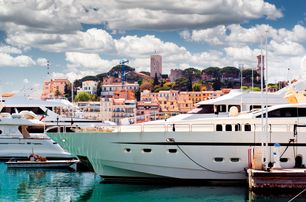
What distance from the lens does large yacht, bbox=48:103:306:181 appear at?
67.2ft

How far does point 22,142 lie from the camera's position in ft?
111

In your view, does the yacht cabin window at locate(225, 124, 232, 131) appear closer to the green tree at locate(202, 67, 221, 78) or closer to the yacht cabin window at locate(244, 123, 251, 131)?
the yacht cabin window at locate(244, 123, 251, 131)

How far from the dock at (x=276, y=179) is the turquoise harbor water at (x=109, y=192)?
0.38 m

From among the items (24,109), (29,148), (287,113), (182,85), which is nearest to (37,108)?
(24,109)

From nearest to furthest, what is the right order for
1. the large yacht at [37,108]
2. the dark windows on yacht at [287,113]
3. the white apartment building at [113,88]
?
the dark windows on yacht at [287,113]
the large yacht at [37,108]
the white apartment building at [113,88]

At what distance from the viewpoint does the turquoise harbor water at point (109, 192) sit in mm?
19500

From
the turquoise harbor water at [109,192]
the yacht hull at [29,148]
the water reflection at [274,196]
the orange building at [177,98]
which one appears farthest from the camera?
the orange building at [177,98]

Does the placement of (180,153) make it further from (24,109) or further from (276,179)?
(24,109)

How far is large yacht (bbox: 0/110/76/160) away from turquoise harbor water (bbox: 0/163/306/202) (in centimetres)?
803

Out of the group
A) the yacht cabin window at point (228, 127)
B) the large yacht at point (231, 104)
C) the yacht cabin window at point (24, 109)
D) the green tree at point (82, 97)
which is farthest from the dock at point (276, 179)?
the green tree at point (82, 97)

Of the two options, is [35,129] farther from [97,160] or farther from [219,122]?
[219,122]

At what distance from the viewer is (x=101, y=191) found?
2144 centimetres

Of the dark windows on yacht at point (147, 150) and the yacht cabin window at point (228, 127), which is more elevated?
the yacht cabin window at point (228, 127)

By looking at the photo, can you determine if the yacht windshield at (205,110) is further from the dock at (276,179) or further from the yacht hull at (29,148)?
the yacht hull at (29,148)
